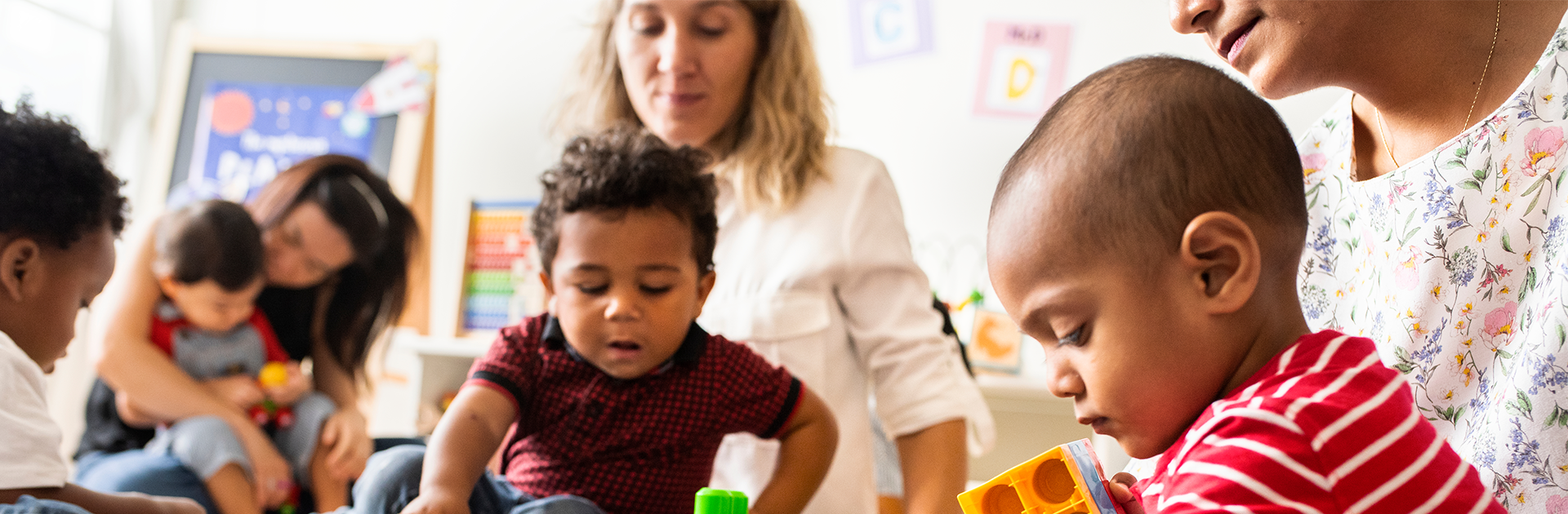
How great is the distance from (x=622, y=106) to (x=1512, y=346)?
1.07 metres

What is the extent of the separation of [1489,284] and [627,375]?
0.80m

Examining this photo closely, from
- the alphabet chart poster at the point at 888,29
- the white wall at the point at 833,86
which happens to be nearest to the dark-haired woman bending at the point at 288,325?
the white wall at the point at 833,86

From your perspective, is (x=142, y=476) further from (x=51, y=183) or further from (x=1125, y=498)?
(x=1125, y=498)

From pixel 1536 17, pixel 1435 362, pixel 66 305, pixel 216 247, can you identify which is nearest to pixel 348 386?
pixel 216 247

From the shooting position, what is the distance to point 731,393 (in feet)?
3.61

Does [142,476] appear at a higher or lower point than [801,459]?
lower

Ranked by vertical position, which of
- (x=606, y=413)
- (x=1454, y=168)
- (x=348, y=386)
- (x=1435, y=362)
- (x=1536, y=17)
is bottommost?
(x=348, y=386)

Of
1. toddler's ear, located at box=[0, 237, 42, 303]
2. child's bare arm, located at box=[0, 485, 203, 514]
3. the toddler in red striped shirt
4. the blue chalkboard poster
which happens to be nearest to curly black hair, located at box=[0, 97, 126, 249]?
toddler's ear, located at box=[0, 237, 42, 303]

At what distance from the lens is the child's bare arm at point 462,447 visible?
35.5 inches

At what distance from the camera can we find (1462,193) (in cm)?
90

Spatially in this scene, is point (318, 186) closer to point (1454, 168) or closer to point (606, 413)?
point (606, 413)

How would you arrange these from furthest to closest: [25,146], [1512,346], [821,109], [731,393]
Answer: [821,109] → [731,393] → [25,146] → [1512,346]

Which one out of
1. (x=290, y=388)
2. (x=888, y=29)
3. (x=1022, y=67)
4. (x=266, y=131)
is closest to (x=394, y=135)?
(x=266, y=131)

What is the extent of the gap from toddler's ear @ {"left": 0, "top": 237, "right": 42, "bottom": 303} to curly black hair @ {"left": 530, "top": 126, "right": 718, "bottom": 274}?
459 millimetres
